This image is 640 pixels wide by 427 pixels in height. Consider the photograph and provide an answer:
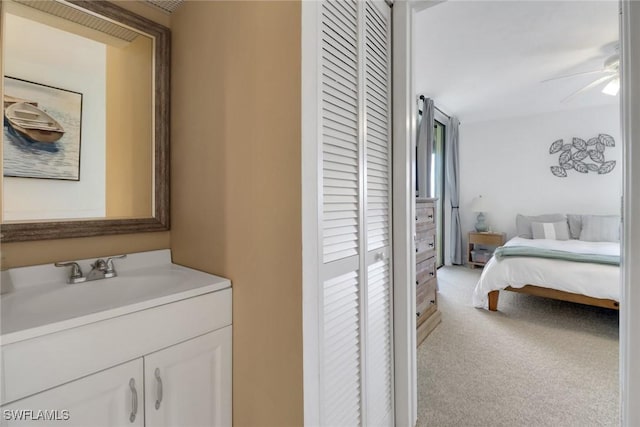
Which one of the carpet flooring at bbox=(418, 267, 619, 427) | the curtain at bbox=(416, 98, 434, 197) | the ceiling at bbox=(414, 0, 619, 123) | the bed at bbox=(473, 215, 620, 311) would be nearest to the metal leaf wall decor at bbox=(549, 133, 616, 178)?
the ceiling at bbox=(414, 0, 619, 123)

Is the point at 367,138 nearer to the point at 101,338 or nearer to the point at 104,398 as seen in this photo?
the point at 101,338

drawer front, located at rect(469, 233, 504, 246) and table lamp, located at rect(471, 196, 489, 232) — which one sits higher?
table lamp, located at rect(471, 196, 489, 232)

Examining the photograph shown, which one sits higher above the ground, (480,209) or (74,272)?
(480,209)

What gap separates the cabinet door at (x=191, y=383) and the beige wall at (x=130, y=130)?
717 millimetres

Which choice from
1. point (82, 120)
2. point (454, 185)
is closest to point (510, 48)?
point (454, 185)

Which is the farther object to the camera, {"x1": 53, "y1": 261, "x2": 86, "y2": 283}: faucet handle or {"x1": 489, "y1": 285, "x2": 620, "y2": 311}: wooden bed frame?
{"x1": 489, "y1": 285, "x2": 620, "y2": 311}: wooden bed frame

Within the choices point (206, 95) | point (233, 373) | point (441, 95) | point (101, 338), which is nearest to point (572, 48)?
point (441, 95)

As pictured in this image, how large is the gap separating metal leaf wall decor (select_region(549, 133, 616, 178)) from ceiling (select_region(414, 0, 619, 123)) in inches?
25.0

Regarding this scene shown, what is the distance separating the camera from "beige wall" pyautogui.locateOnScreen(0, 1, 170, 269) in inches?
44.0

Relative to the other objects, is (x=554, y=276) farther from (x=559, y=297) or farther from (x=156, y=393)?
(x=156, y=393)

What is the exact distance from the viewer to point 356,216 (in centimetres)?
120

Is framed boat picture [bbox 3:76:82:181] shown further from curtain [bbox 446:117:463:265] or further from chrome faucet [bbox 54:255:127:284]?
curtain [bbox 446:117:463:265]

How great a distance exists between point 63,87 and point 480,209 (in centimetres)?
558

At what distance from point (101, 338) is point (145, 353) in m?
0.14
